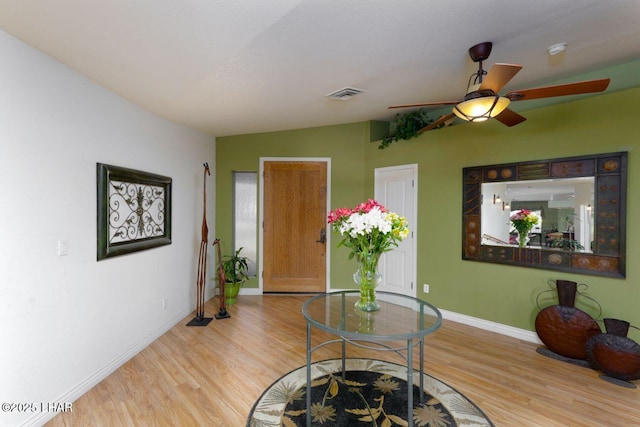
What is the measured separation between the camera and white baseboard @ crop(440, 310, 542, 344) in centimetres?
295

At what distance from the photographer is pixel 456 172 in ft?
11.4

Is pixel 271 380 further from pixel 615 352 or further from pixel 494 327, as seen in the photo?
pixel 615 352

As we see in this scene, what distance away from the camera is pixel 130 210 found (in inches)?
105

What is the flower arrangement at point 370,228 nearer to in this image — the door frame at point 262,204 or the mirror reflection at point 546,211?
the mirror reflection at point 546,211

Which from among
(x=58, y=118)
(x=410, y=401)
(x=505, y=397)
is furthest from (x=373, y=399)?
(x=58, y=118)

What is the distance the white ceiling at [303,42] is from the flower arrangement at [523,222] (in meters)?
1.36

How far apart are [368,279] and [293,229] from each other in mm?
2580

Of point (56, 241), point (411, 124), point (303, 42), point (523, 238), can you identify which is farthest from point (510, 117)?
point (56, 241)

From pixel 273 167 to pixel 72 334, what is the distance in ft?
10.3

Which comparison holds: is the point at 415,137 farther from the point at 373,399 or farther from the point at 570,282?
the point at 373,399

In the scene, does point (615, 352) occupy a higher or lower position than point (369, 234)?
lower

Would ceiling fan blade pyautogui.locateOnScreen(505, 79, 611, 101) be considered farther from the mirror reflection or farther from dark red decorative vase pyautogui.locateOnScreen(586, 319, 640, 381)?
dark red decorative vase pyautogui.locateOnScreen(586, 319, 640, 381)

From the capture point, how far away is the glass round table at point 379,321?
167cm

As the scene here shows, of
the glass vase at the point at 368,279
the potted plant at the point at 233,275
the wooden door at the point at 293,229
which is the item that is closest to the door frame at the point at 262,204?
the wooden door at the point at 293,229
